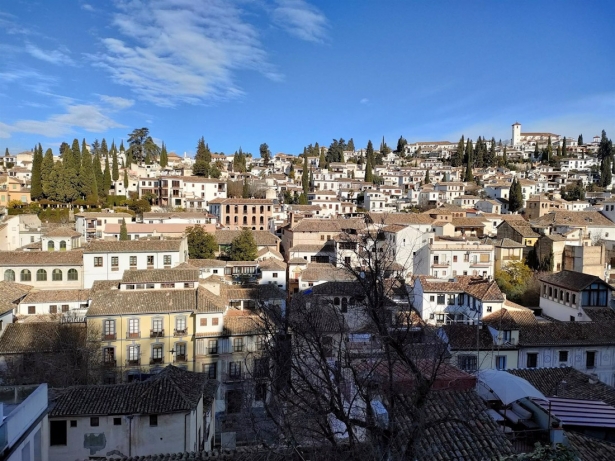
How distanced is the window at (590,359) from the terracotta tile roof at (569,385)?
6.02 m

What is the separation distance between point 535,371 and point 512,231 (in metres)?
32.6

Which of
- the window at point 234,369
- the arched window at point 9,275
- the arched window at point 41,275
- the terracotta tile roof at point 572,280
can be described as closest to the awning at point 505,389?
the window at point 234,369

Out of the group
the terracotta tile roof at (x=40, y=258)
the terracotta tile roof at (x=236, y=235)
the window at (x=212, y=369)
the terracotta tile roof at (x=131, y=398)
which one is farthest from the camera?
the terracotta tile roof at (x=236, y=235)

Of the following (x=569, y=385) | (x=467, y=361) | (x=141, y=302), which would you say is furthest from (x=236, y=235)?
(x=569, y=385)

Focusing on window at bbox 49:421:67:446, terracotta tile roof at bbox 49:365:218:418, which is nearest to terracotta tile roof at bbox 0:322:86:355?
terracotta tile roof at bbox 49:365:218:418

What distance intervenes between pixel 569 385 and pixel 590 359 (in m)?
8.34

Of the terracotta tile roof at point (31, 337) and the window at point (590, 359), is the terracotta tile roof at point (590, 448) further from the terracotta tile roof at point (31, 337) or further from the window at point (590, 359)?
the terracotta tile roof at point (31, 337)

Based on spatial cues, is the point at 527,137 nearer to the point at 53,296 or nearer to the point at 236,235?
A: the point at 236,235

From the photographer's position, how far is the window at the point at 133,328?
999 inches

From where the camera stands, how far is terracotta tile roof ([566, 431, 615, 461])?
298 inches

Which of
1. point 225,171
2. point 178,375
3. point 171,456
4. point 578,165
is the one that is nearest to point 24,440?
point 171,456

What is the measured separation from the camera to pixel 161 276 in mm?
29703

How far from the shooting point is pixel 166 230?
49094 millimetres

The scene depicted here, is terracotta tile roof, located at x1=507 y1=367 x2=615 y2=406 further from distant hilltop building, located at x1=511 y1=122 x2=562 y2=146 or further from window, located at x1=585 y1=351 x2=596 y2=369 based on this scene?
distant hilltop building, located at x1=511 y1=122 x2=562 y2=146
